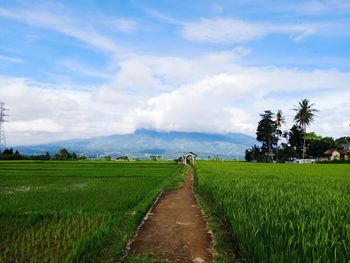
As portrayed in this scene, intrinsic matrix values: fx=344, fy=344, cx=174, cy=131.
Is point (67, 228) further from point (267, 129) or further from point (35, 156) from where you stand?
point (267, 129)

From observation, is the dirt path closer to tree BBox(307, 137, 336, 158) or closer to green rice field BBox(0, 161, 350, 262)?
green rice field BBox(0, 161, 350, 262)

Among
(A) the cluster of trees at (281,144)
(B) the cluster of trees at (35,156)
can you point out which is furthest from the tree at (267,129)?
(B) the cluster of trees at (35,156)

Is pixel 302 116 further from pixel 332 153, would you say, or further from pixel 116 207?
pixel 116 207

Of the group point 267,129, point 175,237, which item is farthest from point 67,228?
point 267,129

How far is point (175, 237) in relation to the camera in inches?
252

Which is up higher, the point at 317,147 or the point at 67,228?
the point at 317,147

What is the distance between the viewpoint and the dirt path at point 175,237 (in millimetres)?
5351

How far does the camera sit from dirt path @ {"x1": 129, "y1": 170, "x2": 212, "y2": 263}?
5.35m

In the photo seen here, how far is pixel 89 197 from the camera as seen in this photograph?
11609 millimetres

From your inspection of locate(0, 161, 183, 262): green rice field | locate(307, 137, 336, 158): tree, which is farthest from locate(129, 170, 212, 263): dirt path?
locate(307, 137, 336, 158): tree

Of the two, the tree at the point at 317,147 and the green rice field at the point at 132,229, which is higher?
the tree at the point at 317,147

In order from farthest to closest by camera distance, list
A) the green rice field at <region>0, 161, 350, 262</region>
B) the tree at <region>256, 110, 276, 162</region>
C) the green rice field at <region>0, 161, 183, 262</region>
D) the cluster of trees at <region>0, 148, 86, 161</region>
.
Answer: the tree at <region>256, 110, 276, 162</region> < the cluster of trees at <region>0, 148, 86, 161</region> < the green rice field at <region>0, 161, 183, 262</region> < the green rice field at <region>0, 161, 350, 262</region>

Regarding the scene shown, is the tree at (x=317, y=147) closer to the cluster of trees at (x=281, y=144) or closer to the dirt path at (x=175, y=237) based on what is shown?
the cluster of trees at (x=281, y=144)

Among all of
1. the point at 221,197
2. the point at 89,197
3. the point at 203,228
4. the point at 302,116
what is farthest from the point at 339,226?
the point at 302,116
